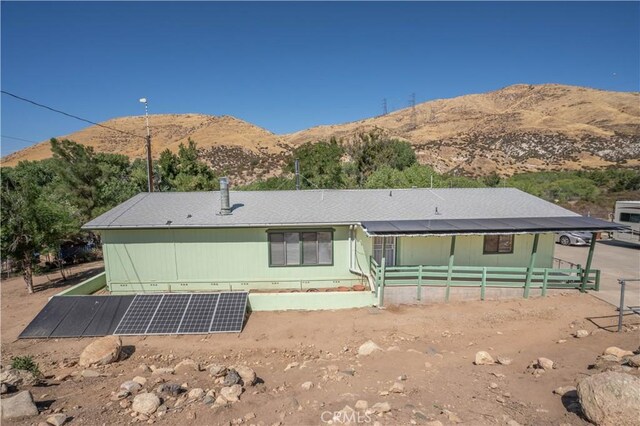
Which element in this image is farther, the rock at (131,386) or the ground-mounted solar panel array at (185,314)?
the ground-mounted solar panel array at (185,314)

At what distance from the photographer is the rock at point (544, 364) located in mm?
7548

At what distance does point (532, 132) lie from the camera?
3044 inches

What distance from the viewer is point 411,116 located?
419 ft

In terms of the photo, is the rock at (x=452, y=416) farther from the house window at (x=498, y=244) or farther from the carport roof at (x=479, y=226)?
the house window at (x=498, y=244)

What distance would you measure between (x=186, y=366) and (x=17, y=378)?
A: 133 inches

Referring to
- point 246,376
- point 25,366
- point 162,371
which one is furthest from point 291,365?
point 25,366

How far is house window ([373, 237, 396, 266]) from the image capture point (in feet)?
43.6

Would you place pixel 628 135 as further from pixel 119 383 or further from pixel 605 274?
pixel 119 383

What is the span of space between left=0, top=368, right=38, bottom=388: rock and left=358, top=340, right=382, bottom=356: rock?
24.9 ft

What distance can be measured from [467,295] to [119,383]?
36.6 feet

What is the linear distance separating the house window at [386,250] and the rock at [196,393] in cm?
836

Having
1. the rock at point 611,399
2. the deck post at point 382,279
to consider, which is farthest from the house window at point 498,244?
the rock at point 611,399

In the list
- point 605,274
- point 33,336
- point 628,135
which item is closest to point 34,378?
point 33,336

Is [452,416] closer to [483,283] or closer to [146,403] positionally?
[146,403]
